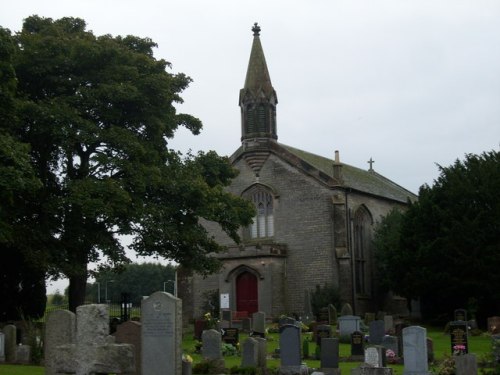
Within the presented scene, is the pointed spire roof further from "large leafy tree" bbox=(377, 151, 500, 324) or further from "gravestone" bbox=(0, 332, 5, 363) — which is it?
"gravestone" bbox=(0, 332, 5, 363)

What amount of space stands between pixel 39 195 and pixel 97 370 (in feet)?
52.5

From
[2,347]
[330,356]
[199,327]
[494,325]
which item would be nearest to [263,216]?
[199,327]

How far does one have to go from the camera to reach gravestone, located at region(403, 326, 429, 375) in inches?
695

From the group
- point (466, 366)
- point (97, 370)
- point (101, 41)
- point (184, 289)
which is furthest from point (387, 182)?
point (97, 370)

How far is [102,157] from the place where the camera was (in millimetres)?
28156

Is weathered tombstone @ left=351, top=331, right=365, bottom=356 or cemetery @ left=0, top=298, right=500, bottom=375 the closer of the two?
cemetery @ left=0, top=298, right=500, bottom=375

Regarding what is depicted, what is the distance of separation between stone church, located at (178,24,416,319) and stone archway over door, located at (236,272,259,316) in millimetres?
55

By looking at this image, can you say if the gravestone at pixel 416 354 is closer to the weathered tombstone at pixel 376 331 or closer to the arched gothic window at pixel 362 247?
the weathered tombstone at pixel 376 331

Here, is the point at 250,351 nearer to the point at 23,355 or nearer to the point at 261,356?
the point at 261,356

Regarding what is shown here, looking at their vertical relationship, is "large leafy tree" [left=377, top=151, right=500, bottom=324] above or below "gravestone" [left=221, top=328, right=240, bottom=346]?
above

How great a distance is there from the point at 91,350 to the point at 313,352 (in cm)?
1419

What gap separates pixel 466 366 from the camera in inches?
663

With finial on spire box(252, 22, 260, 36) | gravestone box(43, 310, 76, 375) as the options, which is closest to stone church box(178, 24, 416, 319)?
A: finial on spire box(252, 22, 260, 36)

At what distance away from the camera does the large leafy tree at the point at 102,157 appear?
2684 cm
